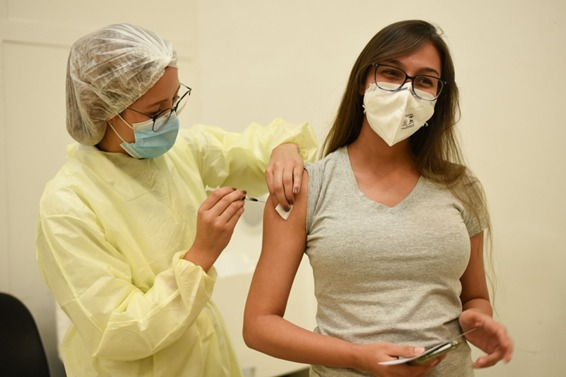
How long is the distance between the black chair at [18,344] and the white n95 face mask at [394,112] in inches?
57.5

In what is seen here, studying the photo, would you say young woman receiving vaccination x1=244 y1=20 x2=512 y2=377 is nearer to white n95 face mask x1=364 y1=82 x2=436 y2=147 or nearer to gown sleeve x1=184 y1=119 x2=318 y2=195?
white n95 face mask x1=364 y1=82 x2=436 y2=147

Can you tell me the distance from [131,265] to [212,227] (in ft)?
0.80

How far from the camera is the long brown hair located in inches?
43.3

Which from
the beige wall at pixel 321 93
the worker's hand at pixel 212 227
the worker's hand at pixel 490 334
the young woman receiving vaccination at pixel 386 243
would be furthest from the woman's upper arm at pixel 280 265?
the beige wall at pixel 321 93

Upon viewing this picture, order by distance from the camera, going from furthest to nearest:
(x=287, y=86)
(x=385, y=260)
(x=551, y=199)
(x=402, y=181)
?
1. (x=287, y=86)
2. (x=551, y=199)
3. (x=402, y=181)
4. (x=385, y=260)

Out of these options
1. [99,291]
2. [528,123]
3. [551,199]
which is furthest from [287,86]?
[99,291]

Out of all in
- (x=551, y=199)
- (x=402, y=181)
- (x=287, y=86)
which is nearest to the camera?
(x=402, y=181)

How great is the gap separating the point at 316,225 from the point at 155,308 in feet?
1.29

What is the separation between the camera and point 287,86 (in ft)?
8.32

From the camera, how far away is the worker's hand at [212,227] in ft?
3.72

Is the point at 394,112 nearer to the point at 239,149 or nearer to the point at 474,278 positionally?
the point at 474,278

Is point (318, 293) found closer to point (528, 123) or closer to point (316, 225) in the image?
point (316, 225)

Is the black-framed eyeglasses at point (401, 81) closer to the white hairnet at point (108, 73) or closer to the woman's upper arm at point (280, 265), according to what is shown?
the woman's upper arm at point (280, 265)

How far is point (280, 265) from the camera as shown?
3.52ft
